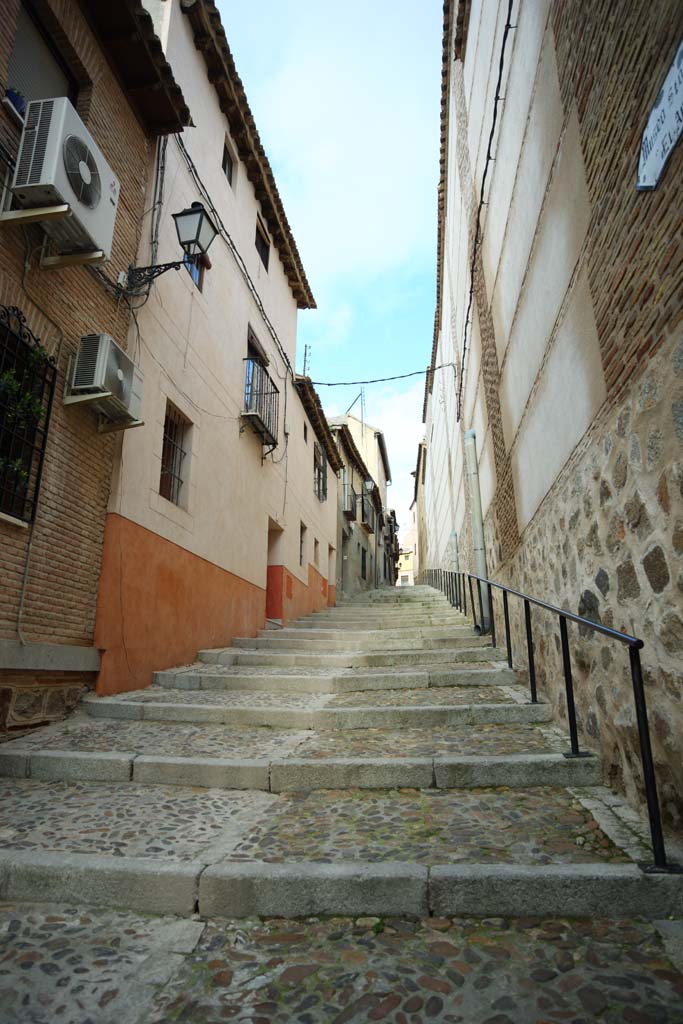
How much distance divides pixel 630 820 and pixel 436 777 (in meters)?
1.06

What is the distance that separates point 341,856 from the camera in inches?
101

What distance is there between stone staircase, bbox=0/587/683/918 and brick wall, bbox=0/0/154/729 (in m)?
0.95

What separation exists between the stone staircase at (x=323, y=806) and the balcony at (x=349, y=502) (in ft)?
48.5

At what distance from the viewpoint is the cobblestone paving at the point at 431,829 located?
2531mm

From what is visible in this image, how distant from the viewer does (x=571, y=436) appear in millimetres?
3676

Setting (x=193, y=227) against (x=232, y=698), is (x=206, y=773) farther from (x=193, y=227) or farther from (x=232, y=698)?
(x=193, y=227)

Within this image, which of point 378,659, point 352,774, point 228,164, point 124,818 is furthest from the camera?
point 228,164

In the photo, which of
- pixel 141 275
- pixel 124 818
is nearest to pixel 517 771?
pixel 124 818

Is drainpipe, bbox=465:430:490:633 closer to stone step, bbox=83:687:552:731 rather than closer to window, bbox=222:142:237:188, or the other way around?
stone step, bbox=83:687:552:731

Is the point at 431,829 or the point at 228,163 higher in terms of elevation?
the point at 228,163

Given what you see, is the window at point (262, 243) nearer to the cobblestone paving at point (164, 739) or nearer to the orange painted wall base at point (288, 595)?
the orange painted wall base at point (288, 595)

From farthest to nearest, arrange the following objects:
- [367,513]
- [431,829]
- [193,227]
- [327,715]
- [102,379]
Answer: [367,513] < [193,227] < [102,379] < [327,715] < [431,829]

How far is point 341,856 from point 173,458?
546 cm

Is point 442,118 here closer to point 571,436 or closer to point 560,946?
point 571,436
